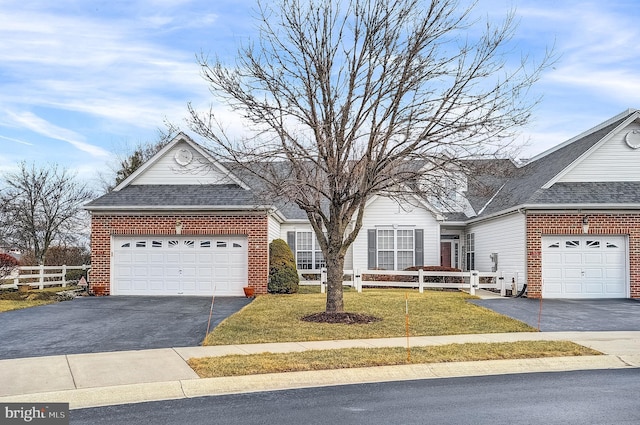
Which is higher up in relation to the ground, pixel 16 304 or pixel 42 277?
pixel 42 277

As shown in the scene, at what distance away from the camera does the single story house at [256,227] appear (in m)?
21.9

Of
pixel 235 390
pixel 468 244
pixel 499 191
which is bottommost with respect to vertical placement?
pixel 235 390

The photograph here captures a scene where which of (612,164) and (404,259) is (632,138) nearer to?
(612,164)

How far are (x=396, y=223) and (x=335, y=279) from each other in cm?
1250

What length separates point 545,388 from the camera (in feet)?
29.6

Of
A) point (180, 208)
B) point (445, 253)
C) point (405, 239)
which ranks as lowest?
point (445, 253)

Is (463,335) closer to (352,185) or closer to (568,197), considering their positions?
(352,185)

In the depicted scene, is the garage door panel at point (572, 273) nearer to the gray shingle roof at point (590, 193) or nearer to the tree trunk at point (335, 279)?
the gray shingle roof at point (590, 193)

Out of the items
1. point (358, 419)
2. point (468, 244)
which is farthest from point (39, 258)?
point (358, 419)

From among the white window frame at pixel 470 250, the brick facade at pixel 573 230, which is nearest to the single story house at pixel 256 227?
the brick facade at pixel 573 230

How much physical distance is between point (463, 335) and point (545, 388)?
4739 mm

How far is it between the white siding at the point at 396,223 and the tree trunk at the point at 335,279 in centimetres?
1185

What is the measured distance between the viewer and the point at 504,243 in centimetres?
2452

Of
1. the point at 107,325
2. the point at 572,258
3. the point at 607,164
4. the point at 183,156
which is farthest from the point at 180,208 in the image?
the point at 607,164
